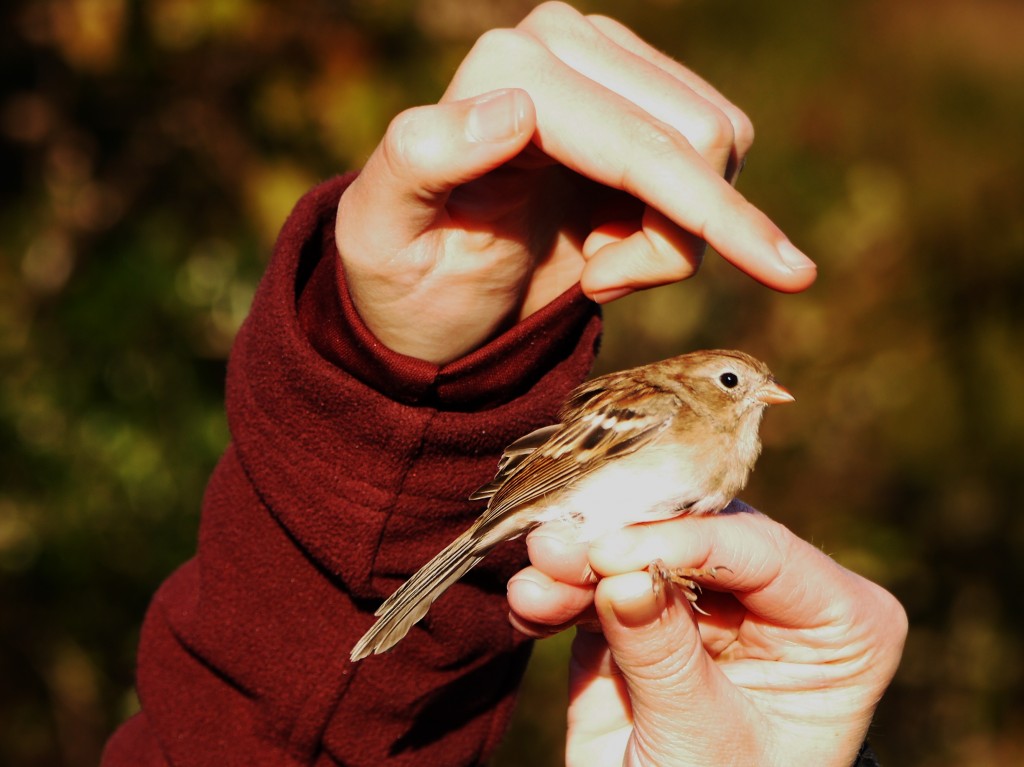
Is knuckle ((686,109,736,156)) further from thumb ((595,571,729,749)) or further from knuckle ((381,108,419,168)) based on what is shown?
thumb ((595,571,729,749))

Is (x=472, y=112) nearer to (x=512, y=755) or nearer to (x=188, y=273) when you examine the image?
(x=188, y=273)

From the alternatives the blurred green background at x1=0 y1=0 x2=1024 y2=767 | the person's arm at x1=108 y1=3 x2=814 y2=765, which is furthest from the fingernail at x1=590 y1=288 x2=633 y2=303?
the blurred green background at x1=0 y1=0 x2=1024 y2=767

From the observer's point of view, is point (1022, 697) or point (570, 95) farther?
point (1022, 697)

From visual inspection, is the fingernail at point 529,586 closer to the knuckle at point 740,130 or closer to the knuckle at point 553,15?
the knuckle at point 740,130

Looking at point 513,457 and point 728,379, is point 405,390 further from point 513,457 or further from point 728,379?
point 728,379

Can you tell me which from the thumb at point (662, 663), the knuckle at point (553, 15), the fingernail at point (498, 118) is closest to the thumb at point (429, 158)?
the fingernail at point (498, 118)

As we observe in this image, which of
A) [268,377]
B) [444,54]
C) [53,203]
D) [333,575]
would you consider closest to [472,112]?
[268,377]
